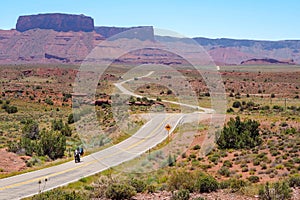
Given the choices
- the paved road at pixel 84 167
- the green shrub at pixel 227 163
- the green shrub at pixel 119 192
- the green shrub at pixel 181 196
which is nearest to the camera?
the green shrub at pixel 181 196

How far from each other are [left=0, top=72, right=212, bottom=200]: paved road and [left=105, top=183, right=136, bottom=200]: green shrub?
4.50m

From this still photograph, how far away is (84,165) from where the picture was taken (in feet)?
85.6

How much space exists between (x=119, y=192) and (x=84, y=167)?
10.4m

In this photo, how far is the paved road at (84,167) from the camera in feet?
64.3

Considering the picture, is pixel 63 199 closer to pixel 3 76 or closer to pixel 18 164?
pixel 18 164

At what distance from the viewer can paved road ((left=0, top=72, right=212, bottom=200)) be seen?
19.6m

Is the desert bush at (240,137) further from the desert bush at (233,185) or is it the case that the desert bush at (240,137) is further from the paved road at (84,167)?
the desert bush at (233,185)

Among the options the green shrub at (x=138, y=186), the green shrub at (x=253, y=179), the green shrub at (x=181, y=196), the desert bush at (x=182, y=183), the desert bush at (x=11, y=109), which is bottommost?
the desert bush at (x=11, y=109)

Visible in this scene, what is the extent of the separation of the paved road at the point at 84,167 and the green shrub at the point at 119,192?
4500mm

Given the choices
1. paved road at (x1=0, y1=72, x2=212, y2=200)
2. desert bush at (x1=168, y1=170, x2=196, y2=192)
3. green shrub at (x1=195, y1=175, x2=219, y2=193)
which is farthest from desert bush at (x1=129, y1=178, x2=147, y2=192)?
paved road at (x1=0, y1=72, x2=212, y2=200)

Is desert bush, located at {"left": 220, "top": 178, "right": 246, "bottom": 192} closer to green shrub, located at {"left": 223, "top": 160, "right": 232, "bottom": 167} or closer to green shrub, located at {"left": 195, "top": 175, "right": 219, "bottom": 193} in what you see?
green shrub, located at {"left": 195, "top": 175, "right": 219, "bottom": 193}

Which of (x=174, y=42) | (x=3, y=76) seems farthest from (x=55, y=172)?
(x=3, y=76)

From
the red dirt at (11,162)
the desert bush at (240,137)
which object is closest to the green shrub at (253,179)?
the desert bush at (240,137)

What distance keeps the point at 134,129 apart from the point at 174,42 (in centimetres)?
1531
